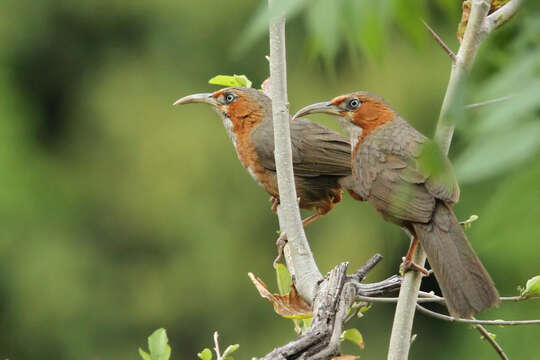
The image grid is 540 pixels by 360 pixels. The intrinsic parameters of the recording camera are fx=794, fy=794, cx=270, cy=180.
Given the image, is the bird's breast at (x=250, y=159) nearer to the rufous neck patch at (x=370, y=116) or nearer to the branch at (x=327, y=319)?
the rufous neck patch at (x=370, y=116)

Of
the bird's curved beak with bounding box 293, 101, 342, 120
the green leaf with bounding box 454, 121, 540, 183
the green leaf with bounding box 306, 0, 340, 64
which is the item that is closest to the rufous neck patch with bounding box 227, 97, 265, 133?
the bird's curved beak with bounding box 293, 101, 342, 120

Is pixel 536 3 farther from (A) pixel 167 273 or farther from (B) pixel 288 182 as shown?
(A) pixel 167 273

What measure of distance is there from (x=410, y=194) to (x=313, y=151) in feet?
4.77

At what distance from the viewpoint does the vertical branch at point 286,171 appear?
2.51 meters

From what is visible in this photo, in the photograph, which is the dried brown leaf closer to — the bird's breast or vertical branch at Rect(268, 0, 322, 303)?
vertical branch at Rect(268, 0, 322, 303)

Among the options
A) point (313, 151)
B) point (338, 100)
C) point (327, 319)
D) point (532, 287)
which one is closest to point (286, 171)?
point (327, 319)

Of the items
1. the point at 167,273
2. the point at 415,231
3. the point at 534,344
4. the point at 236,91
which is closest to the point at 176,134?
the point at 167,273

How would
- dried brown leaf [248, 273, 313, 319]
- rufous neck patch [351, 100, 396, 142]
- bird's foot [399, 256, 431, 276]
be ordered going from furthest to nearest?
1. rufous neck patch [351, 100, 396, 142]
2. dried brown leaf [248, 273, 313, 319]
3. bird's foot [399, 256, 431, 276]

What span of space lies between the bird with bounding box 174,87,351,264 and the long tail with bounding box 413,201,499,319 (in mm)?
1281

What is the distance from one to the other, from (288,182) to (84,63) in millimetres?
13649

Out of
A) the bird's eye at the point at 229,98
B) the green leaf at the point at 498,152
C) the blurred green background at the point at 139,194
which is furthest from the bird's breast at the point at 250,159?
the blurred green background at the point at 139,194

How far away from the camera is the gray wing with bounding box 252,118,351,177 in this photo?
405 cm

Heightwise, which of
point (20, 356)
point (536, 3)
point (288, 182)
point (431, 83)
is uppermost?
point (431, 83)

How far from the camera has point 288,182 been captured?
254cm
